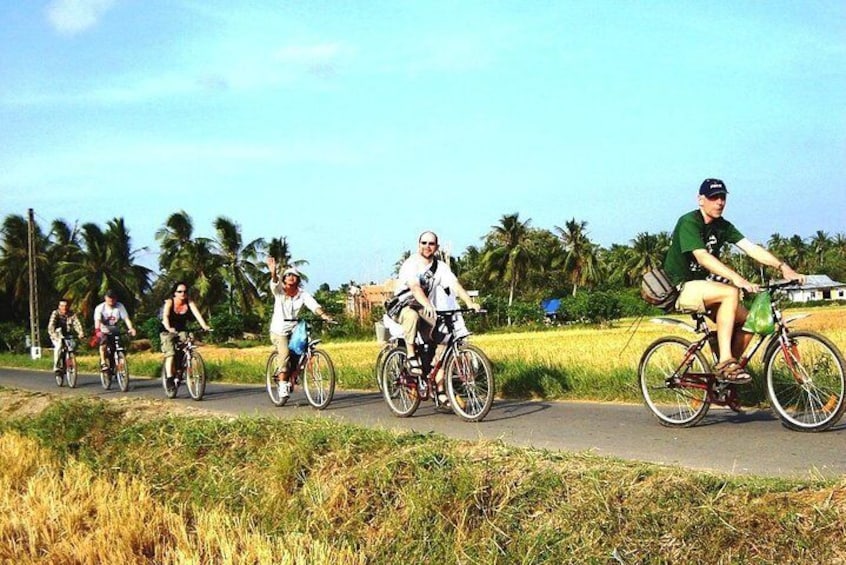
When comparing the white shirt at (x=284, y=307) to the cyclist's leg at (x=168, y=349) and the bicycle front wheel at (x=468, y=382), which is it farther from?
the bicycle front wheel at (x=468, y=382)

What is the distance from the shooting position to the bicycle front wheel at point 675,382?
290 inches

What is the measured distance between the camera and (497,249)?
88375 millimetres

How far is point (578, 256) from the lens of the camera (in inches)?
3797

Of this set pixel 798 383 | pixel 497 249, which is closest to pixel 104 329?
pixel 798 383

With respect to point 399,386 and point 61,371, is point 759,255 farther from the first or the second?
point 61,371

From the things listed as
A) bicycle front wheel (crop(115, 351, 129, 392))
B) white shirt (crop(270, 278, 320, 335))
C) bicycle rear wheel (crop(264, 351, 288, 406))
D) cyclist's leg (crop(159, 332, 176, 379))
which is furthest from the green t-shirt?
bicycle front wheel (crop(115, 351, 129, 392))

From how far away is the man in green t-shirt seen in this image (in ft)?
22.9

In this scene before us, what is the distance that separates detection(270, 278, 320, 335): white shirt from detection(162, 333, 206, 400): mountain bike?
2321mm

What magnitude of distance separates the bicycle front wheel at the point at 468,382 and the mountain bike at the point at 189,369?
579cm

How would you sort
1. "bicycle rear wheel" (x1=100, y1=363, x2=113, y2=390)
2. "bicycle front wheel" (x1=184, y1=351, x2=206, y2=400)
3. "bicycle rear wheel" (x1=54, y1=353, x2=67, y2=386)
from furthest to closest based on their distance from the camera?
"bicycle rear wheel" (x1=54, y1=353, x2=67, y2=386)
"bicycle rear wheel" (x1=100, y1=363, x2=113, y2=390)
"bicycle front wheel" (x1=184, y1=351, x2=206, y2=400)

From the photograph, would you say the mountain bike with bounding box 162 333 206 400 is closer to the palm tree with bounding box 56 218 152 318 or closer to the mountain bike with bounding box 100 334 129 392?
the mountain bike with bounding box 100 334 129 392

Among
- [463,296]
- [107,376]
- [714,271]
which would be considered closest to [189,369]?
[107,376]

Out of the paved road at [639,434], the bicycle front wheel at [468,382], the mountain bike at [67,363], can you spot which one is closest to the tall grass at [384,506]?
the paved road at [639,434]

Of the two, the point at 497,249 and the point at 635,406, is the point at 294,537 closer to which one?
the point at 635,406
